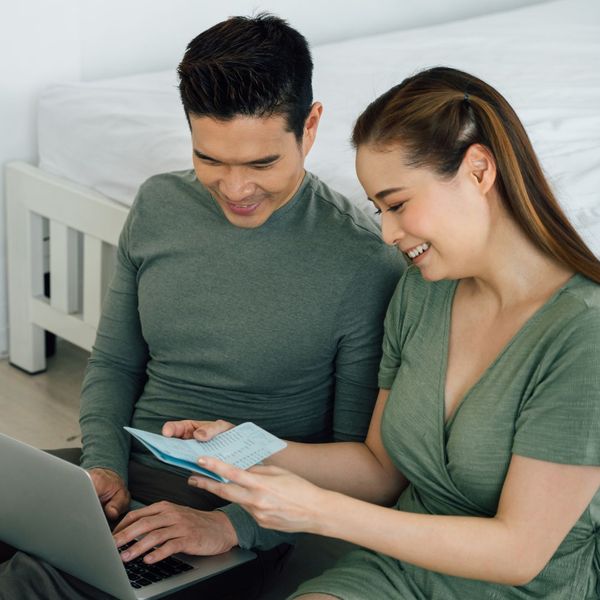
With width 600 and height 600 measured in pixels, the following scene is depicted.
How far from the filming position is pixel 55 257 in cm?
233

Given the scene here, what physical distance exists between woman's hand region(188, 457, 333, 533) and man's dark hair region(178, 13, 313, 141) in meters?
0.47

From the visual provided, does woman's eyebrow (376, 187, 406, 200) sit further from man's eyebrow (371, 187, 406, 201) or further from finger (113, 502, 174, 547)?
Answer: finger (113, 502, 174, 547)

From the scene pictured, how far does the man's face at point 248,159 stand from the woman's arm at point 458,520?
1.34 ft

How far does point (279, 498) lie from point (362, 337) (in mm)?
374

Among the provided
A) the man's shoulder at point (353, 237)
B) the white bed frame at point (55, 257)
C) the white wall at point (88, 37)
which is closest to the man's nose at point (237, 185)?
the man's shoulder at point (353, 237)

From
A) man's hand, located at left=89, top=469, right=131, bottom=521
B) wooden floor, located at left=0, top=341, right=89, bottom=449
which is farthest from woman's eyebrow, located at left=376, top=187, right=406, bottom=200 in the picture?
wooden floor, located at left=0, top=341, right=89, bottom=449

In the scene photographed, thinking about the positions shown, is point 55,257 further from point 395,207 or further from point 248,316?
point 395,207

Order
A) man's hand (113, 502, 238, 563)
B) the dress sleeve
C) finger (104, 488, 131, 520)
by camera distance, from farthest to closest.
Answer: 1. finger (104, 488, 131, 520)
2. man's hand (113, 502, 238, 563)
3. the dress sleeve

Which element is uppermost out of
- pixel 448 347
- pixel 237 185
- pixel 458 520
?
Answer: pixel 237 185

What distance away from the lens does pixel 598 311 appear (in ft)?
3.55

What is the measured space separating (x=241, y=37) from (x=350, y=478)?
0.57 meters

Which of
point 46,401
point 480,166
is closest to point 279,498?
point 480,166

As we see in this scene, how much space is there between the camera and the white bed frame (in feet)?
7.22

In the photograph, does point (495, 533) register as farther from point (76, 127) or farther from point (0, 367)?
point (0, 367)
